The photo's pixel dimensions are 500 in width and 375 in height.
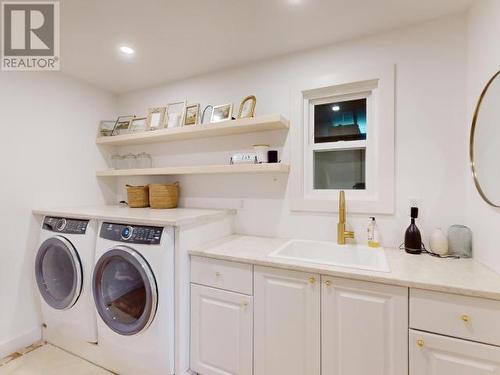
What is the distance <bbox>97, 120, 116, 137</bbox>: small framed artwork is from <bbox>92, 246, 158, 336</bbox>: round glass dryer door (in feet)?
5.15

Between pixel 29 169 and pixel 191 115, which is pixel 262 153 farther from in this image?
pixel 29 169

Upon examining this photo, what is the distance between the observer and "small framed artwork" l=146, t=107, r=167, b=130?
2502mm

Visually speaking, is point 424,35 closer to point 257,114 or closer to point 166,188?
point 257,114

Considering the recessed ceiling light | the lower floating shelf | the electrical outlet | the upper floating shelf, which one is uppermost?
A: the recessed ceiling light

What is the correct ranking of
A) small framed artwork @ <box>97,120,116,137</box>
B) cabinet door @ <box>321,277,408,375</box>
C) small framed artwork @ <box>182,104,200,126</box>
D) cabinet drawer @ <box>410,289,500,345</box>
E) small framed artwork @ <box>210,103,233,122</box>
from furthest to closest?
1. small framed artwork @ <box>97,120,116,137</box>
2. small framed artwork @ <box>182,104,200,126</box>
3. small framed artwork @ <box>210,103,233,122</box>
4. cabinet door @ <box>321,277,408,375</box>
5. cabinet drawer @ <box>410,289,500,345</box>

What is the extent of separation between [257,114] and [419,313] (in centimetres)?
175

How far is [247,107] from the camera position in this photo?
218 cm

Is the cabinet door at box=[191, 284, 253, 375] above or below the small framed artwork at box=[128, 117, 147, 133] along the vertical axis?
below

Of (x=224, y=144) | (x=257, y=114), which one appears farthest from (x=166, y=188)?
(x=257, y=114)

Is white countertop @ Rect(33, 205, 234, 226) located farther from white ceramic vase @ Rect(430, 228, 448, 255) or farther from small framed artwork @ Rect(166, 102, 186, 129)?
white ceramic vase @ Rect(430, 228, 448, 255)

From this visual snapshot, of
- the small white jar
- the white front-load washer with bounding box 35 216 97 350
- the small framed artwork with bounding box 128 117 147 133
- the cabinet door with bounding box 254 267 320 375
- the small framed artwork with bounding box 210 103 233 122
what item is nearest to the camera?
the cabinet door with bounding box 254 267 320 375

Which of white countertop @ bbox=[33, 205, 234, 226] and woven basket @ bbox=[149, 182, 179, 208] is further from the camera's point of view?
woven basket @ bbox=[149, 182, 179, 208]

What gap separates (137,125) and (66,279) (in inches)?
62.3

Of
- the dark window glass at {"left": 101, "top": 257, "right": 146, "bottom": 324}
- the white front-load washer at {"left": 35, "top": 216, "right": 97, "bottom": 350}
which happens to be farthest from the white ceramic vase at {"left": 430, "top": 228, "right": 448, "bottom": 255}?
the white front-load washer at {"left": 35, "top": 216, "right": 97, "bottom": 350}
